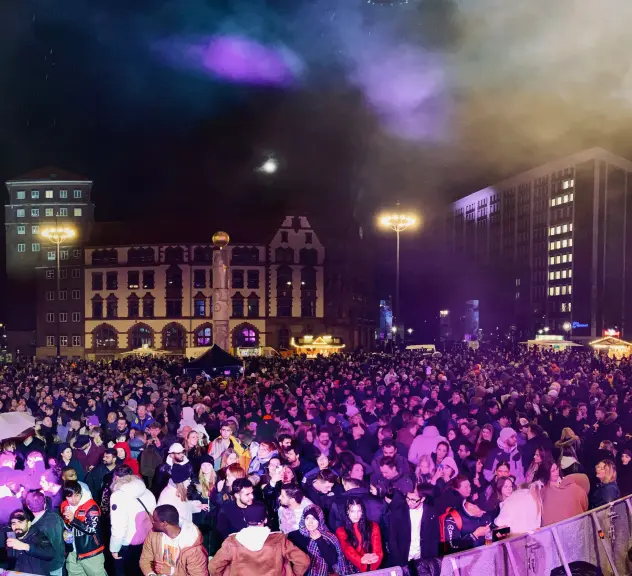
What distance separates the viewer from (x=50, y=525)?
628cm

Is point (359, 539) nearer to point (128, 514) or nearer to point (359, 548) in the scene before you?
point (359, 548)

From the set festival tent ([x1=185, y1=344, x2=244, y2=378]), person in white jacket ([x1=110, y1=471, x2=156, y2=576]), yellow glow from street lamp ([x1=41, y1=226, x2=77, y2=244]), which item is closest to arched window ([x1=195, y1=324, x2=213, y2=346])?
yellow glow from street lamp ([x1=41, y1=226, x2=77, y2=244])

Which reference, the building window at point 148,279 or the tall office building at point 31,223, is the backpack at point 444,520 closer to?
the building window at point 148,279

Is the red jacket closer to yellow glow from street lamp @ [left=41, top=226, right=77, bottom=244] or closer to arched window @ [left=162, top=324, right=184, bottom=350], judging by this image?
yellow glow from street lamp @ [left=41, top=226, right=77, bottom=244]

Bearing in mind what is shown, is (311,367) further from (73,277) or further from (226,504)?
(73,277)

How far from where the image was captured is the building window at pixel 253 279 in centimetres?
6606

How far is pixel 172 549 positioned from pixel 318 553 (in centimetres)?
125

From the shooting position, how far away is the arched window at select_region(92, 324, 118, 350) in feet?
218

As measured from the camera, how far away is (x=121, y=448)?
9.57 m

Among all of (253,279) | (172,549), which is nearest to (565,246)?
(253,279)

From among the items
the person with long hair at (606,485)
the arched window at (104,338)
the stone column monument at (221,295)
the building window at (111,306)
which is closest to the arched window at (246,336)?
the arched window at (104,338)

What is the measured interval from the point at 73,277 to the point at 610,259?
64.8 metres

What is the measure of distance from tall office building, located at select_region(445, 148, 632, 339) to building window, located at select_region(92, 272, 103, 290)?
173ft

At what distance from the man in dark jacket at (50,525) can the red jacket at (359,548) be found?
2.64m
